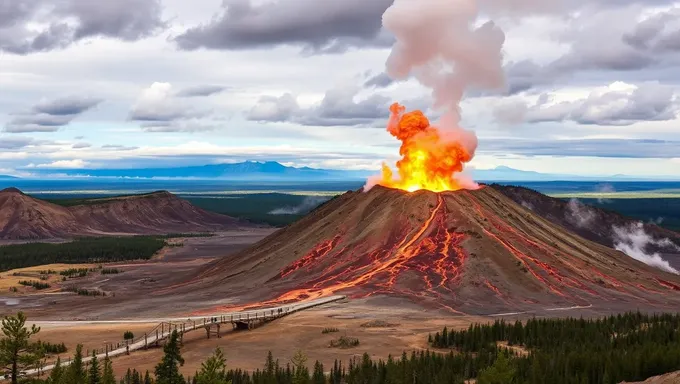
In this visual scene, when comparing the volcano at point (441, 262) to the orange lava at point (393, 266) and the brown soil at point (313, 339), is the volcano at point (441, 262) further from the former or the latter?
the brown soil at point (313, 339)

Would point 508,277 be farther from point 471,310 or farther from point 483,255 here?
point 471,310

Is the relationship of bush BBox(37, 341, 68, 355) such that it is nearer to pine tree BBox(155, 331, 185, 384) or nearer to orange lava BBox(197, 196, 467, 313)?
orange lava BBox(197, 196, 467, 313)

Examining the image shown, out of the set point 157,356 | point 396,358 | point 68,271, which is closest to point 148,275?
point 68,271

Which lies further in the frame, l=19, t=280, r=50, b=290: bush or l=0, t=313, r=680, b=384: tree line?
l=19, t=280, r=50, b=290: bush

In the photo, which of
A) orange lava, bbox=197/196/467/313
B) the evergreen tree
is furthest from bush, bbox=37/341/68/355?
the evergreen tree

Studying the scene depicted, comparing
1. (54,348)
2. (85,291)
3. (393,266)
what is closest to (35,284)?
(85,291)

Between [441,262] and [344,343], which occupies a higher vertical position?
[441,262]

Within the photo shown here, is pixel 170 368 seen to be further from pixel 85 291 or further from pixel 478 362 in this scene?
pixel 85 291
